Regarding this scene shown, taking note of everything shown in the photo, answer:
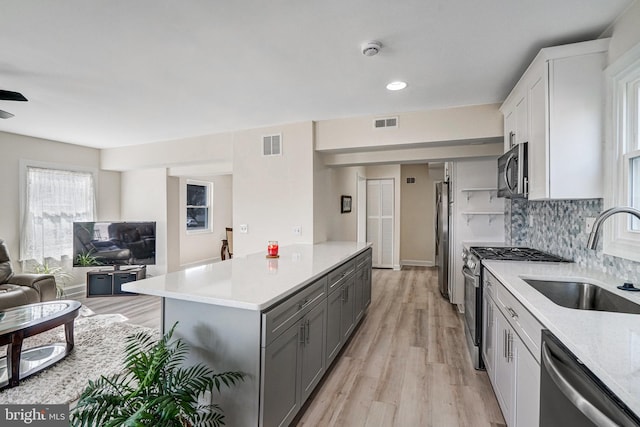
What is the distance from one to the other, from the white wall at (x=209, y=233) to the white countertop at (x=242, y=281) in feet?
13.9

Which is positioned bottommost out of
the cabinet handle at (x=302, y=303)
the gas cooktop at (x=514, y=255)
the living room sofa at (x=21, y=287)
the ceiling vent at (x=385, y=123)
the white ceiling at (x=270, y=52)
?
the living room sofa at (x=21, y=287)

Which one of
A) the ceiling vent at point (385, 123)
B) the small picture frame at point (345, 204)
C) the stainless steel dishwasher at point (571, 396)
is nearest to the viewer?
the stainless steel dishwasher at point (571, 396)

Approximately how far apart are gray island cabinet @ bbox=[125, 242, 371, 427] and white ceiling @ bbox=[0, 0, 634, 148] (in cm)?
156

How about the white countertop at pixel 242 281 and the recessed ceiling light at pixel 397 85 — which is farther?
the recessed ceiling light at pixel 397 85

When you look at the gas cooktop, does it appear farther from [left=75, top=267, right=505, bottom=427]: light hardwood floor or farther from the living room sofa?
the living room sofa

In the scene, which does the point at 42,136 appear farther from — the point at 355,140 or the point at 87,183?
Answer: the point at 355,140

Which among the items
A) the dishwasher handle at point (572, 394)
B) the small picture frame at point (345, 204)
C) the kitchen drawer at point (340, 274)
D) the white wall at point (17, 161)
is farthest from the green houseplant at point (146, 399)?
the white wall at point (17, 161)

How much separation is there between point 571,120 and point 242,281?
2.29 m

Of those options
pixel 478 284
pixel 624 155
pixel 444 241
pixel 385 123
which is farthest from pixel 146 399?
pixel 444 241

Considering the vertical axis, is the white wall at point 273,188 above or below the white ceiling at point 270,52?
below

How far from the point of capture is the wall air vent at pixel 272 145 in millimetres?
3957

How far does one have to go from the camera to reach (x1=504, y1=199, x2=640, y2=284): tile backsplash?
1.80 meters

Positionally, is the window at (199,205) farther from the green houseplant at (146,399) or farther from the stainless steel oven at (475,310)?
the stainless steel oven at (475,310)

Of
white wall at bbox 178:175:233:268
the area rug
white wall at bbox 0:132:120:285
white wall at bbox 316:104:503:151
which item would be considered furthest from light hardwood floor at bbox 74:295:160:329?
white wall at bbox 316:104:503:151
